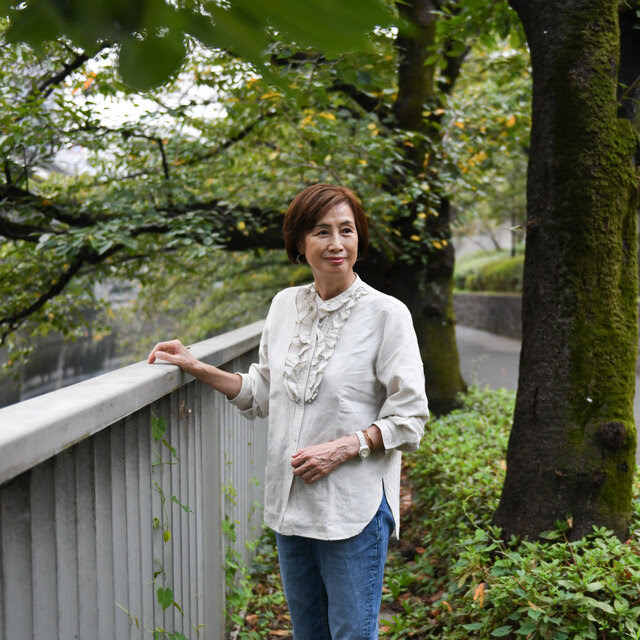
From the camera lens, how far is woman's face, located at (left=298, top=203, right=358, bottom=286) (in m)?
2.21

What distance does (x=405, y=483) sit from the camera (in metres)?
6.21

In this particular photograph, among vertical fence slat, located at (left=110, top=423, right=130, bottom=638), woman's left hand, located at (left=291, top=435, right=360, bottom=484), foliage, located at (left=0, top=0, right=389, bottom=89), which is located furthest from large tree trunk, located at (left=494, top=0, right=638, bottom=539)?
foliage, located at (left=0, top=0, right=389, bottom=89)

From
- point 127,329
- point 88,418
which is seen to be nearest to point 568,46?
point 88,418

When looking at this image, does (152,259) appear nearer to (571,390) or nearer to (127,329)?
(571,390)

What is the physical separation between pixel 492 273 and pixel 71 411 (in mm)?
22240

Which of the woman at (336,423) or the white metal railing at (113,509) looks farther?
the woman at (336,423)

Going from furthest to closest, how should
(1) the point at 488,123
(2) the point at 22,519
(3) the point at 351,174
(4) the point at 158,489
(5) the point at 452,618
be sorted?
(1) the point at 488,123, (3) the point at 351,174, (5) the point at 452,618, (4) the point at 158,489, (2) the point at 22,519

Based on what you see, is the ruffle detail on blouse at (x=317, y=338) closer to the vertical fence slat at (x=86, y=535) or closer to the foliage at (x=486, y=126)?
the vertical fence slat at (x=86, y=535)

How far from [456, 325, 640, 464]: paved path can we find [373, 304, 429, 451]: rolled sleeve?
342 cm

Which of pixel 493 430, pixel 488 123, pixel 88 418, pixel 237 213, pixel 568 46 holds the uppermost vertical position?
pixel 488 123

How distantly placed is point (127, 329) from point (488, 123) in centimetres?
926

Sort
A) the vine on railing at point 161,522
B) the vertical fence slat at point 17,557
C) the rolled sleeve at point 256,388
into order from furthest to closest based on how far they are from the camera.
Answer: the rolled sleeve at point 256,388 → the vine on railing at point 161,522 → the vertical fence slat at point 17,557

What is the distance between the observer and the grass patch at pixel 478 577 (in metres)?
2.71

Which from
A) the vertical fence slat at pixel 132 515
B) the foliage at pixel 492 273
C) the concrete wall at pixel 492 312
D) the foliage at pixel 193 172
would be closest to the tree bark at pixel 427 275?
the foliage at pixel 193 172
